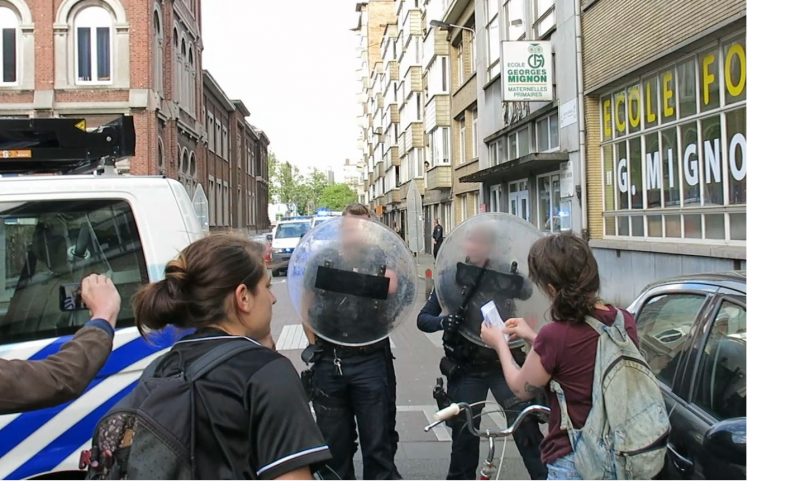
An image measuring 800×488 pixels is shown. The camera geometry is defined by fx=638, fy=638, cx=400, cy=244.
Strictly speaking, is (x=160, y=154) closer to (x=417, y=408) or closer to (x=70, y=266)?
(x=417, y=408)

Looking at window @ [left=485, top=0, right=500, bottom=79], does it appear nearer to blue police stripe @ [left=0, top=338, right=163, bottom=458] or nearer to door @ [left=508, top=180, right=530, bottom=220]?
door @ [left=508, top=180, right=530, bottom=220]

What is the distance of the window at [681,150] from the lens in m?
10.1

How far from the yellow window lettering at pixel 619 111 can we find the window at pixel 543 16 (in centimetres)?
337

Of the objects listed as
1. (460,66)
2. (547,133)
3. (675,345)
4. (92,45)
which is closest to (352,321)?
(675,345)

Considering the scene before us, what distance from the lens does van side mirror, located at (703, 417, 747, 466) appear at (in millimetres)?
2299

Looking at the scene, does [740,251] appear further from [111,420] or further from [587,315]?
[111,420]

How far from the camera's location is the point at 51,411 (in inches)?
110

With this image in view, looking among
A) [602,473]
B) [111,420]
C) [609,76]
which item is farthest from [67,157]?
[609,76]

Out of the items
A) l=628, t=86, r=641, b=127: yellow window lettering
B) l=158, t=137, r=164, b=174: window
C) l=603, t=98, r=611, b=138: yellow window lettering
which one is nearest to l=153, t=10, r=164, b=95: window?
l=158, t=137, r=164, b=174: window

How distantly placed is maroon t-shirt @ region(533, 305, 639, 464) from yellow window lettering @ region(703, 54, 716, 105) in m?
9.75

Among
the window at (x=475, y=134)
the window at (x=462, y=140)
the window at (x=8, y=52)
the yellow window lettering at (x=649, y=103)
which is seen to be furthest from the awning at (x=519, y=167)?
the window at (x=8, y=52)

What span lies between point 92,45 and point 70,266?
26.1 meters

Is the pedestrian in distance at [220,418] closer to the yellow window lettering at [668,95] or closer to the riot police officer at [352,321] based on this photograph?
the riot police officer at [352,321]

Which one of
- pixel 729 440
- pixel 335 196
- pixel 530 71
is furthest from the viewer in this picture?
pixel 335 196
